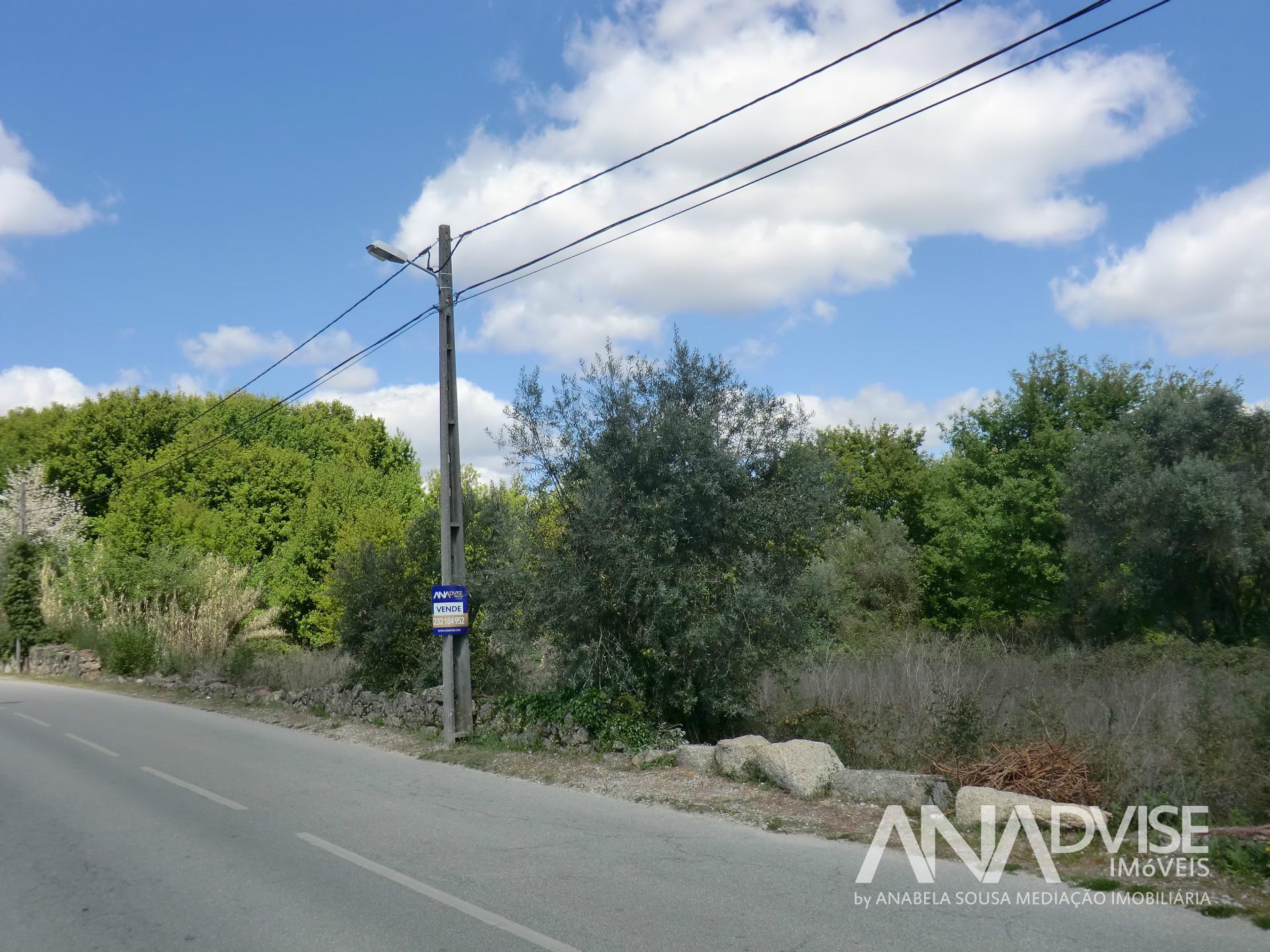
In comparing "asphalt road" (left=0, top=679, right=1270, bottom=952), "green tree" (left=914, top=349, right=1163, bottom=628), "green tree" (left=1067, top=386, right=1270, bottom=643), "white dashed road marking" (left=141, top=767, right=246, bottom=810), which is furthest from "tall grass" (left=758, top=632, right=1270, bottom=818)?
"green tree" (left=914, top=349, right=1163, bottom=628)

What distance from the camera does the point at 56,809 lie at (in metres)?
9.80

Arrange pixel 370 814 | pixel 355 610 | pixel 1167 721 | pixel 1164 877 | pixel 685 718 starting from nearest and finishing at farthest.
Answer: pixel 1164 877
pixel 370 814
pixel 1167 721
pixel 685 718
pixel 355 610

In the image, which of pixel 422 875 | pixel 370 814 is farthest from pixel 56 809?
pixel 422 875

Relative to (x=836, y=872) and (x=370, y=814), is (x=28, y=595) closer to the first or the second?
(x=370, y=814)

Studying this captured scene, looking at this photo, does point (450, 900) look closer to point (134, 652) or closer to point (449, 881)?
point (449, 881)

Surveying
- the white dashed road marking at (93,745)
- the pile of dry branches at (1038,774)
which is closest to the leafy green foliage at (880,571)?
the white dashed road marking at (93,745)

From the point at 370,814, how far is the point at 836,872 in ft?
15.8

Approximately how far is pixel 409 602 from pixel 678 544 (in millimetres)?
7858

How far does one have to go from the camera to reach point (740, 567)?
1276 centimetres

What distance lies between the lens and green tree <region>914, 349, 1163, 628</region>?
3481 cm

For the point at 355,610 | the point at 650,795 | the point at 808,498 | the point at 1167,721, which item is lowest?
the point at 650,795

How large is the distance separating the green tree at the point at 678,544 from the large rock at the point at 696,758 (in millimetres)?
1067

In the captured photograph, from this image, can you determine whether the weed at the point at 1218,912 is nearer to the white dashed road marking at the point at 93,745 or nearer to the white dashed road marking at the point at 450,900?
the white dashed road marking at the point at 450,900

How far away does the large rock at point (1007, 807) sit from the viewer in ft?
26.2
